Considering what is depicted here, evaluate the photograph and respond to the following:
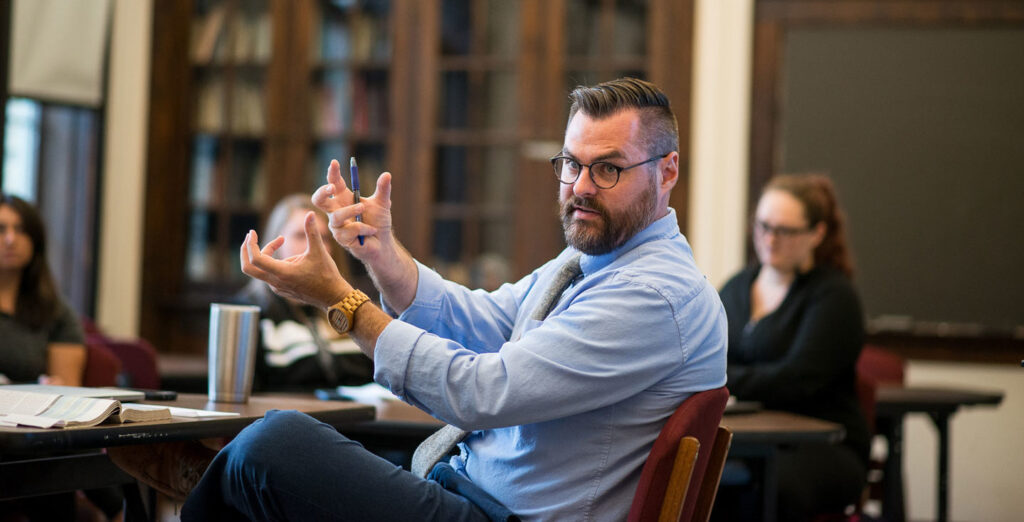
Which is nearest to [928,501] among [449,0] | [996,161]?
[996,161]

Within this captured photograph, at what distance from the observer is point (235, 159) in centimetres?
629

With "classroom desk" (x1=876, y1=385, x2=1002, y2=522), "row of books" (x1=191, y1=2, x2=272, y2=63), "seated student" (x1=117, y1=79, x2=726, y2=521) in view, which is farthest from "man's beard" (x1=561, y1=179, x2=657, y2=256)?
"row of books" (x1=191, y1=2, x2=272, y2=63)

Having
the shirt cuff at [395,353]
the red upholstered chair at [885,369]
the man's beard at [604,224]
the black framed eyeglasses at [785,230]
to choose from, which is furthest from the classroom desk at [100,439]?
the red upholstered chair at [885,369]

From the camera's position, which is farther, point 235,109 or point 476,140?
point 235,109

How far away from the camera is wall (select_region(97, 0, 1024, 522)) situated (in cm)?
542

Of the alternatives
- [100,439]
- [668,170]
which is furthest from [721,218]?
[100,439]

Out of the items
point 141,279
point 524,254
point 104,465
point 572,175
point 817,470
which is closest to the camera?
point 572,175

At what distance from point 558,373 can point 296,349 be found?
1.94m

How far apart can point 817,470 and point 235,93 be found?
4.19 metres

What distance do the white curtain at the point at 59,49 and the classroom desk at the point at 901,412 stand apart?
167 inches

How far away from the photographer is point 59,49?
5.81 meters

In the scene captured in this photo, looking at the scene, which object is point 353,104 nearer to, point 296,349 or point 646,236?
point 296,349

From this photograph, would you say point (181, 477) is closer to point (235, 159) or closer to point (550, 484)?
point (550, 484)

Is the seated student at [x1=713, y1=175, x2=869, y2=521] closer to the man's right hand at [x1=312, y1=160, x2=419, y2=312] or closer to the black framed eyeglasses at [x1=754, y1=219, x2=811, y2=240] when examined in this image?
the black framed eyeglasses at [x1=754, y1=219, x2=811, y2=240]
